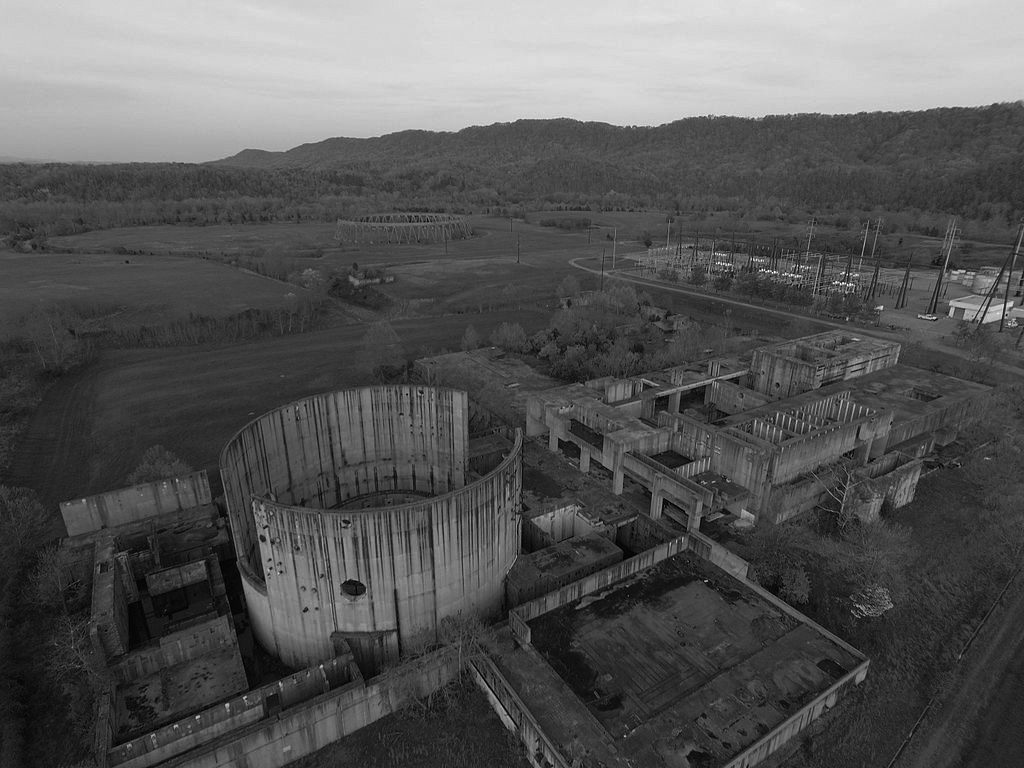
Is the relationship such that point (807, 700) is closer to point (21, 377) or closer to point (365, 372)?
point (365, 372)

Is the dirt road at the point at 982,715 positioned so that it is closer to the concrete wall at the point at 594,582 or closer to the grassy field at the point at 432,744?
the concrete wall at the point at 594,582

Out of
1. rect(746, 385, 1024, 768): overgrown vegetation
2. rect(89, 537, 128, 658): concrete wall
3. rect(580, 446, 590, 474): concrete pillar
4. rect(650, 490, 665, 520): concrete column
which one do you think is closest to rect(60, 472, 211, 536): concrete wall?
rect(89, 537, 128, 658): concrete wall

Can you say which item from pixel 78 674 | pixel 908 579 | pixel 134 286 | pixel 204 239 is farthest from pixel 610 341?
pixel 204 239

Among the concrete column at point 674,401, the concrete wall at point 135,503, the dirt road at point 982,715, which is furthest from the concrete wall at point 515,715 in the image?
the concrete column at point 674,401

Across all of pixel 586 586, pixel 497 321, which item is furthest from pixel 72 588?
pixel 497 321

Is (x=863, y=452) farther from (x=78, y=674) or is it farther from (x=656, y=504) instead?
(x=78, y=674)

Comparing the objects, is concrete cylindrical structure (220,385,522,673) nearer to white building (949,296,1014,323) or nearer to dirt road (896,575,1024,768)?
dirt road (896,575,1024,768)
